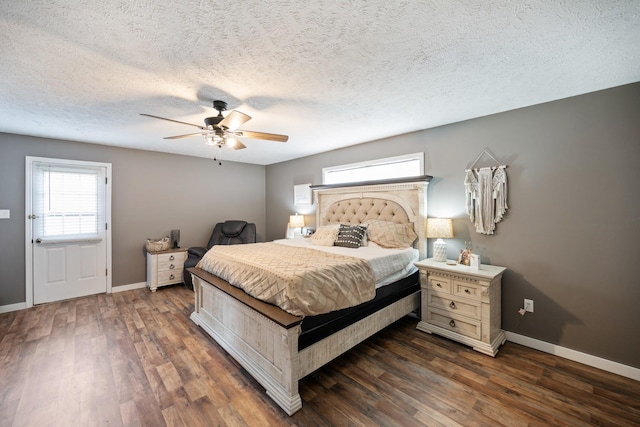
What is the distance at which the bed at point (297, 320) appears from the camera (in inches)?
72.1

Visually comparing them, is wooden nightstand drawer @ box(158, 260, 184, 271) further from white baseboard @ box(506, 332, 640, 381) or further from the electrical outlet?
the electrical outlet

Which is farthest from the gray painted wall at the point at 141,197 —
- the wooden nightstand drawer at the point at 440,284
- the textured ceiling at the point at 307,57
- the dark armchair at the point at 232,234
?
the wooden nightstand drawer at the point at 440,284

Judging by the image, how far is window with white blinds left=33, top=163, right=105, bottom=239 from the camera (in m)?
3.72

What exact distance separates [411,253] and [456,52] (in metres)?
2.12

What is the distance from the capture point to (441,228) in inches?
117

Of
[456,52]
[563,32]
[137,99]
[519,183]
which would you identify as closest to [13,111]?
[137,99]

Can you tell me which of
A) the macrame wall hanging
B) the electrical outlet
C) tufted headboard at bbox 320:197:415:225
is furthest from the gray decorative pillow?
the electrical outlet

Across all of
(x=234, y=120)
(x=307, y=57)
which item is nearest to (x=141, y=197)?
(x=234, y=120)

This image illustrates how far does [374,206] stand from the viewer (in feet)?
12.6

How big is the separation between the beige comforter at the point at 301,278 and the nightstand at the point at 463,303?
89 centimetres

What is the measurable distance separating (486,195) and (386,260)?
1343 mm

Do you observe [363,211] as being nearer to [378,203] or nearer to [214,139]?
[378,203]

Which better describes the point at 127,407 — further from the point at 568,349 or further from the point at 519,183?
the point at 519,183

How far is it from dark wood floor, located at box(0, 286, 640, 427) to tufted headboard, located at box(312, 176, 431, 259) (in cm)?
139
